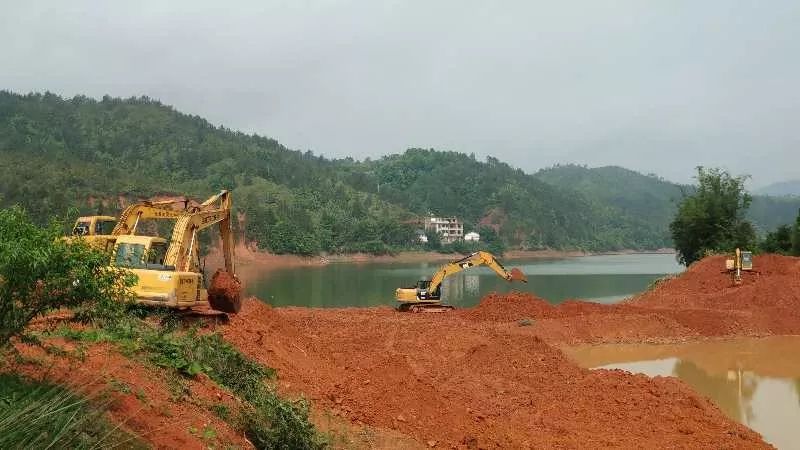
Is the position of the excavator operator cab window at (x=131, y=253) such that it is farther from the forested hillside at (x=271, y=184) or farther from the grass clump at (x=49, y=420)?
the forested hillside at (x=271, y=184)

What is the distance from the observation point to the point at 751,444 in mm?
9977

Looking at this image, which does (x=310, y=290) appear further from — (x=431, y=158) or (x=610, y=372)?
(x=431, y=158)

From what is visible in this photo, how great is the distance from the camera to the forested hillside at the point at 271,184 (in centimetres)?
7156

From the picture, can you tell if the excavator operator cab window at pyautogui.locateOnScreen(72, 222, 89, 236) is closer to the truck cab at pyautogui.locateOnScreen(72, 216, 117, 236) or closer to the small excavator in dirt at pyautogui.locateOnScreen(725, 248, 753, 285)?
the truck cab at pyautogui.locateOnScreen(72, 216, 117, 236)

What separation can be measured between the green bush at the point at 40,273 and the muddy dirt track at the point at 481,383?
4.88 m

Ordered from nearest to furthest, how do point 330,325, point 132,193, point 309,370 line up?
point 309,370, point 330,325, point 132,193

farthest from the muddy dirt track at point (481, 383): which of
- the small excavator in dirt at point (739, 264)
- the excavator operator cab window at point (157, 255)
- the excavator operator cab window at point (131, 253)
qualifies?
the small excavator in dirt at point (739, 264)

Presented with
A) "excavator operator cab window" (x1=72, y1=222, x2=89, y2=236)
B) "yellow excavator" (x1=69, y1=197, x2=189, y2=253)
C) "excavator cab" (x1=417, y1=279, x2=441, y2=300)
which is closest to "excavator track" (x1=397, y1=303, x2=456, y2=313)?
"excavator cab" (x1=417, y1=279, x2=441, y2=300)

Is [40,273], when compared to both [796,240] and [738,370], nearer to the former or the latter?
[738,370]

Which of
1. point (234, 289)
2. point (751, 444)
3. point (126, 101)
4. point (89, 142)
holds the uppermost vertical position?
point (126, 101)

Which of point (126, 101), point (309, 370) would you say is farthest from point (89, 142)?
point (309, 370)

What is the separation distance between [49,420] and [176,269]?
8.25 m

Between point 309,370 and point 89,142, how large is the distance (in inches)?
4431

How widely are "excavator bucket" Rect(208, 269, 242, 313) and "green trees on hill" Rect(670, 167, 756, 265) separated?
33661 mm
